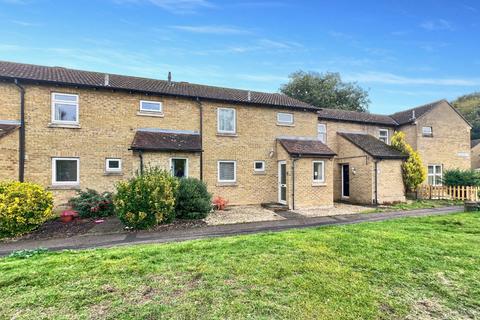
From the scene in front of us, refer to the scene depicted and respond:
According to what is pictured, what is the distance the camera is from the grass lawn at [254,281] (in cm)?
304

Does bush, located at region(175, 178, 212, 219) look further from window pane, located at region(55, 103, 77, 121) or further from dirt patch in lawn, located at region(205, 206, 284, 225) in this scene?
window pane, located at region(55, 103, 77, 121)

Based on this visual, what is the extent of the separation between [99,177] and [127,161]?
58.0 inches

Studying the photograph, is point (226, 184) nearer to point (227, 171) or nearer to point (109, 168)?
point (227, 171)

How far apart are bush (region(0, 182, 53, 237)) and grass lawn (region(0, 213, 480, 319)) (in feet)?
12.0

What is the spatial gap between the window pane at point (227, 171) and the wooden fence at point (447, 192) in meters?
13.4

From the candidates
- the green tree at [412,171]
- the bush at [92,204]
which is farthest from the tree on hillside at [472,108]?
the bush at [92,204]

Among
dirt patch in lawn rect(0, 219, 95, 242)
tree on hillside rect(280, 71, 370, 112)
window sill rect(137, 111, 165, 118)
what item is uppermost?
tree on hillside rect(280, 71, 370, 112)

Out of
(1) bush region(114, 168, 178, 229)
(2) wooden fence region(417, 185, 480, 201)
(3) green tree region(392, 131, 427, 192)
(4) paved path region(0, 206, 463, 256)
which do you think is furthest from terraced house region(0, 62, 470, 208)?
(4) paved path region(0, 206, 463, 256)

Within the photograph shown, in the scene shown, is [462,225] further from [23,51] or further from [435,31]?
[23,51]

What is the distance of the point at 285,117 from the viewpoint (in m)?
15.5

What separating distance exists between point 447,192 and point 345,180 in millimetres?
6698

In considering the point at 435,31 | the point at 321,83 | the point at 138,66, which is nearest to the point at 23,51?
the point at 138,66

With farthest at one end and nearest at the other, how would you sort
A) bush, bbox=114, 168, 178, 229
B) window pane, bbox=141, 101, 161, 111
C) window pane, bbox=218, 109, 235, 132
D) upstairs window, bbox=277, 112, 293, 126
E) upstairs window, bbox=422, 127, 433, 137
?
1. upstairs window, bbox=422, 127, 433, 137
2. upstairs window, bbox=277, 112, 293, 126
3. window pane, bbox=218, 109, 235, 132
4. window pane, bbox=141, 101, 161, 111
5. bush, bbox=114, 168, 178, 229

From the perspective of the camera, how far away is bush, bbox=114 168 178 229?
27.8 feet
